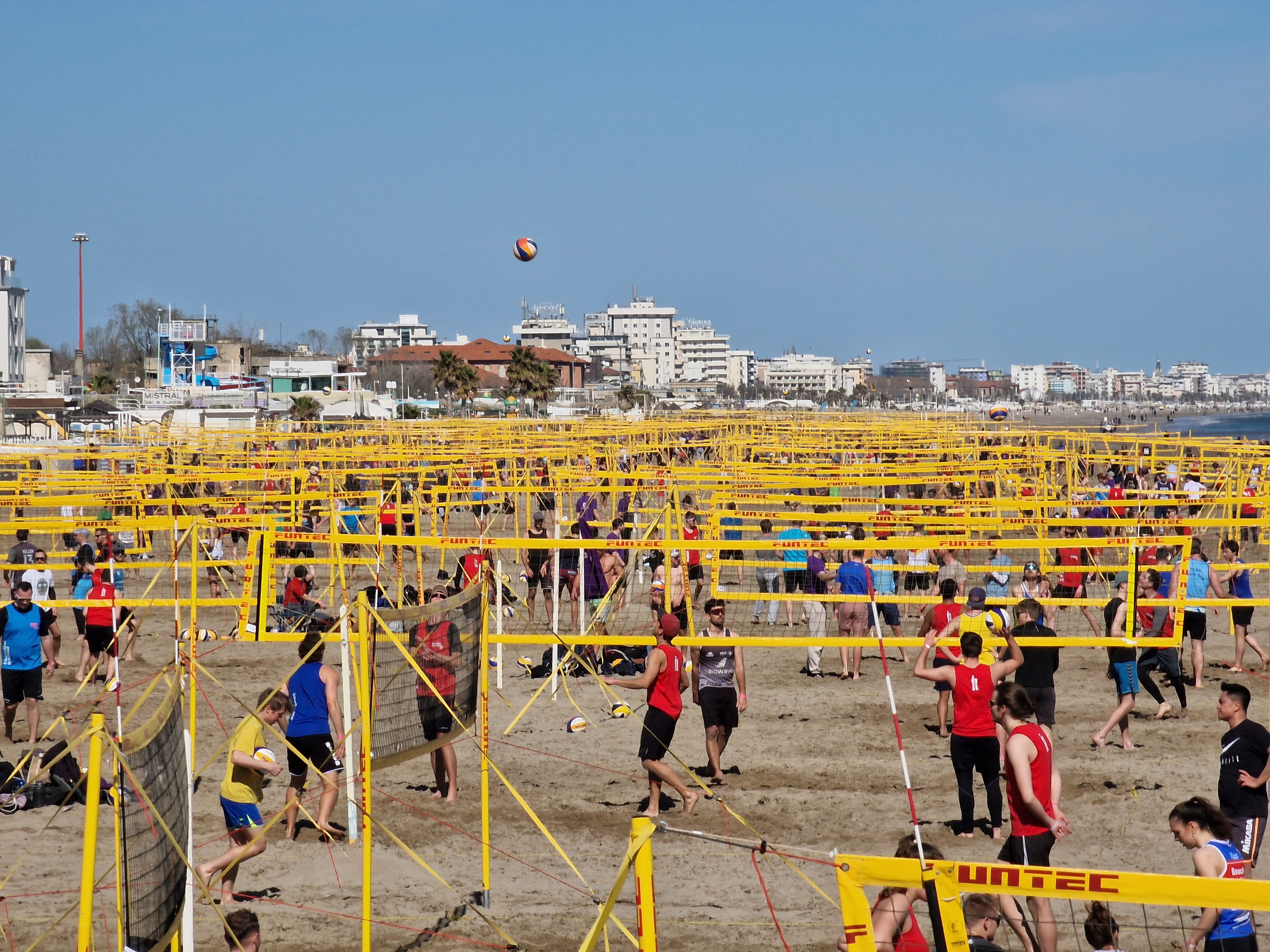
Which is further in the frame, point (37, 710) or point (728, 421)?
point (728, 421)

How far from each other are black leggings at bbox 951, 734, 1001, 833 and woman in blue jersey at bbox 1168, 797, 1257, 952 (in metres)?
2.67

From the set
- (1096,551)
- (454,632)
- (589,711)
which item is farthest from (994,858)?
(1096,551)

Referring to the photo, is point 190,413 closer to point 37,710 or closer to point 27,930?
point 37,710

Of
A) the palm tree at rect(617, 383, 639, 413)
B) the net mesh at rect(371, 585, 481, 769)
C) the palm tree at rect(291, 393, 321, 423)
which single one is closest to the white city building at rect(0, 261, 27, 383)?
the palm tree at rect(291, 393, 321, 423)

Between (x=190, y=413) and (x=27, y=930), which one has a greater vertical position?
(x=190, y=413)

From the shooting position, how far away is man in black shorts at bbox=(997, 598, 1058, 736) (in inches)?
376

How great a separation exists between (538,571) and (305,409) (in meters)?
45.3

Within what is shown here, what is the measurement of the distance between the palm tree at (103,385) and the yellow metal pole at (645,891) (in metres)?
74.1

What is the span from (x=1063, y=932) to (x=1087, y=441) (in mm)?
31123

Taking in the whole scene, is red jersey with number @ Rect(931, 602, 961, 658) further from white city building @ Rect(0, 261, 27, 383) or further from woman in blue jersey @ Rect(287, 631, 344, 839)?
white city building @ Rect(0, 261, 27, 383)

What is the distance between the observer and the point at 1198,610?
12273mm

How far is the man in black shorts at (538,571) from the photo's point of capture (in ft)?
51.0

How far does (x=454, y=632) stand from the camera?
7.41 metres

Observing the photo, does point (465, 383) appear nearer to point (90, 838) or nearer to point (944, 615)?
point (944, 615)
